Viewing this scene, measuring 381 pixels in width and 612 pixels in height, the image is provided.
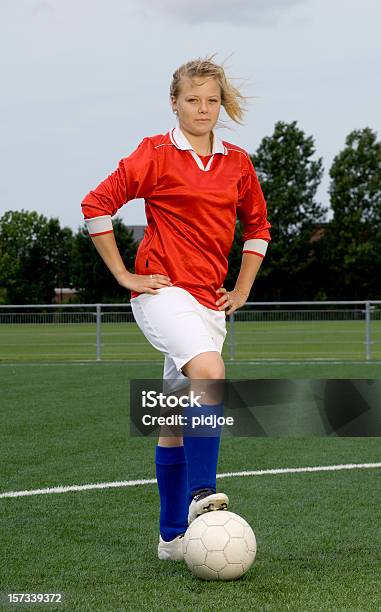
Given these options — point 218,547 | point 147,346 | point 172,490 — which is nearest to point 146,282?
point 172,490

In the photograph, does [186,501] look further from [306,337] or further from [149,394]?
[306,337]

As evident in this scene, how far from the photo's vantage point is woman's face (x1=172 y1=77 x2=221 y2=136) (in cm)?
433

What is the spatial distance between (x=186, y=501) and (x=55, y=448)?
3.74 meters

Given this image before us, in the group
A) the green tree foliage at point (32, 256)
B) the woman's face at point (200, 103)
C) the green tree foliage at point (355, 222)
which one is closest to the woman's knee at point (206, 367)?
the woman's face at point (200, 103)

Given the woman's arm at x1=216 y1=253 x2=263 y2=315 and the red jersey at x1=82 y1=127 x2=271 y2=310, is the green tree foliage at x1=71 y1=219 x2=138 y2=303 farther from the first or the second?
the red jersey at x1=82 y1=127 x2=271 y2=310

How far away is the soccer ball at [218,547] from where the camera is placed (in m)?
3.91

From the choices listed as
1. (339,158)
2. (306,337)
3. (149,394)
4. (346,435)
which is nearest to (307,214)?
(339,158)

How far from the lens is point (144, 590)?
3807mm

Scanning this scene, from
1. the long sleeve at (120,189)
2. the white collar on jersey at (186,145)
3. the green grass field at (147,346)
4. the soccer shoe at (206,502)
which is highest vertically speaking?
the white collar on jersey at (186,145)

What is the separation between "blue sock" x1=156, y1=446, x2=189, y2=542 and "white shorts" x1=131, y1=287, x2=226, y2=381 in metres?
0.39

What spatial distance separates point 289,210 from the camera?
6725 cm

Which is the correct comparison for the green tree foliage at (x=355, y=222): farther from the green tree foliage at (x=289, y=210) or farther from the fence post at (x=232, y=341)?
the fence post at (x=232, y=341)

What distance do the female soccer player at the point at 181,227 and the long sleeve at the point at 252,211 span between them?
0.08 feet

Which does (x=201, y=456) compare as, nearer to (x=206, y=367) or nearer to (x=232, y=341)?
(x=206, y=367)
